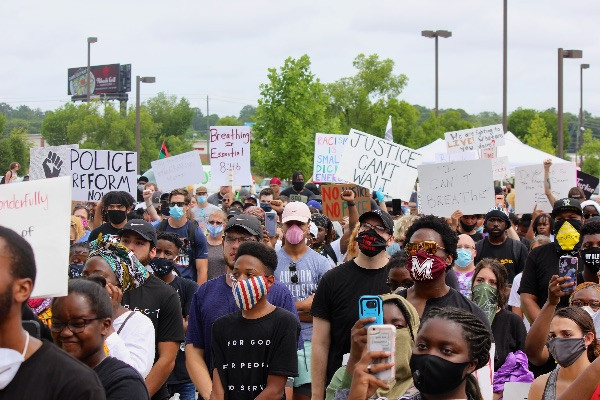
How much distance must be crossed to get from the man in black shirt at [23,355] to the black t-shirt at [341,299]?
10.5 ft

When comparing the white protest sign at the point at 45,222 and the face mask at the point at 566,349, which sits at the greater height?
the white protest sign at the point at 45,222

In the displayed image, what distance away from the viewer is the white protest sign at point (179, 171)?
52.9ft

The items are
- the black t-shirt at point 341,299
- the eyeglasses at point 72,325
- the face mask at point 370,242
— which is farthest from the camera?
the face mask at point 370,242

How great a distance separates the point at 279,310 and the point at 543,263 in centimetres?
232

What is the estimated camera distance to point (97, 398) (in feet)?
9.70

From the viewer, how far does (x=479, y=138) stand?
19.7m

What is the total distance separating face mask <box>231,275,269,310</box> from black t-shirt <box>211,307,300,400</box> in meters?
0.14

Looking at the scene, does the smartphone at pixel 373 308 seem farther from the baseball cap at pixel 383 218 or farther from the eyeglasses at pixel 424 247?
the baseball cap at pixel 383 218

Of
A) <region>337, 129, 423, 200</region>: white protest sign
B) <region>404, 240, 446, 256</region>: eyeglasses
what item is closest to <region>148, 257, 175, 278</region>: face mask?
<region>404, 240, 446, 256</region>: eyeglasses

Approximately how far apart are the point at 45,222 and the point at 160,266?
404 cm

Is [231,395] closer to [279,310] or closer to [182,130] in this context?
[279,310]

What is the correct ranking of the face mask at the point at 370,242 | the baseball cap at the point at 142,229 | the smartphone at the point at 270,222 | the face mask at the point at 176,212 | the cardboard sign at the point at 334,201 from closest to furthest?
1. the face mask at the point at 370,242
2. the baseball cap at the point at 142,229
3. the face mask at the point at 176,212
4. the smartphone at the point at 270,222
5. the cardboard sign at the point at 334,201

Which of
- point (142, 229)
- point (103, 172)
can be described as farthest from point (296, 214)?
point (103, 172)

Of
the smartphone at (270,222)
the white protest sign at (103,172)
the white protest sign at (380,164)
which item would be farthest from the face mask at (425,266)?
the white protest sign at (103,172)
